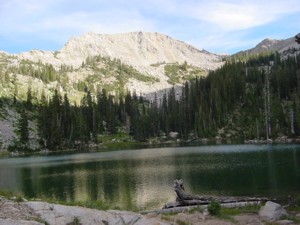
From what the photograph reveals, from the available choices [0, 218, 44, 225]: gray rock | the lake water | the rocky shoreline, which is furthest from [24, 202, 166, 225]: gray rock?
the lake water

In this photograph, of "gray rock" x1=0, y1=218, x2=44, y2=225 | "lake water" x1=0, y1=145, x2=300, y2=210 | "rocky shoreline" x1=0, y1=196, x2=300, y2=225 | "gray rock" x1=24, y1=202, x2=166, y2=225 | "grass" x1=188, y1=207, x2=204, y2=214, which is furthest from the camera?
"lake water" x1=0, y1=145, x2=300, y2=210

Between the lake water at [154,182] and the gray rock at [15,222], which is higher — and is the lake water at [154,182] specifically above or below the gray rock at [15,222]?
below

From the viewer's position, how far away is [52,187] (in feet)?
187

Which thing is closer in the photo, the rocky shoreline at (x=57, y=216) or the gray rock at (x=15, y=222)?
the gray rock at (x=15, y=222)

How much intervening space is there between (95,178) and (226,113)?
141 meters

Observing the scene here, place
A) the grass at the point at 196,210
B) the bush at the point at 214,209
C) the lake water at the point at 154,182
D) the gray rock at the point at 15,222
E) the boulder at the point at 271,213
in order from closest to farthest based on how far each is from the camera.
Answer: the gray rock at the point at 15,222 → the boulder at the point at 271,213 → the bush at the point at 214,209 → the grass at the point at 196,210 → the lake water at the point at 154,182

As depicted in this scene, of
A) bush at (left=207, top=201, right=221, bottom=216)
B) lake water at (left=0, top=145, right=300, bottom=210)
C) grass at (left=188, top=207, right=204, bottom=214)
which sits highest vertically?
bush at (left=207, top=201, right=221, bottom=216)

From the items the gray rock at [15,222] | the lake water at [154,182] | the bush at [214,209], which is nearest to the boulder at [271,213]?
the bush at [214,209]

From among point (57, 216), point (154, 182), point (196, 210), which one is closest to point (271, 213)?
point (196, 210)

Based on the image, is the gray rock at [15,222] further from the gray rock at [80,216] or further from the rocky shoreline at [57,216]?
the gray rock at [80,216]

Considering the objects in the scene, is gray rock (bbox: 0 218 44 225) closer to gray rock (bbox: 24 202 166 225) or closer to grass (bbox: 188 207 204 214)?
gray rock (bbox: 24 202 166 225)

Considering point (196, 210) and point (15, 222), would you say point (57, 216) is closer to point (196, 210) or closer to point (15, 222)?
point (15, 222)

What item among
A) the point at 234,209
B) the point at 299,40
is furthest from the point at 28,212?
the point at 299,40

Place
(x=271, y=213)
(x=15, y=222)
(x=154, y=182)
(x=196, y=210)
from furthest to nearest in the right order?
(x=154, y=182) < (x=196, y=210) < (x=271, y=213) < (x=15, y=222)
